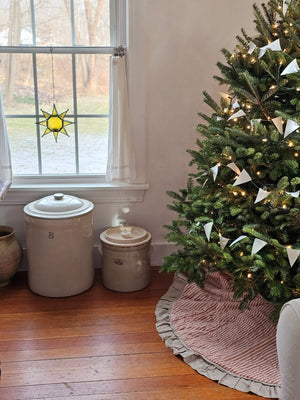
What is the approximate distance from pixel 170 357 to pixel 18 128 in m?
1.77

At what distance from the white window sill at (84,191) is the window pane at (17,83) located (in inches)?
19.8

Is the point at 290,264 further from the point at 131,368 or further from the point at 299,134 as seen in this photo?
the point at 131,368

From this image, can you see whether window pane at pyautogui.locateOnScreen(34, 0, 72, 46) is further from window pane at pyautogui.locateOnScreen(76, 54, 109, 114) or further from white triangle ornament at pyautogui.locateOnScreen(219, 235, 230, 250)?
white triangle ornament at pyautogui.locateOnScreen(219, 235, 230, 250)

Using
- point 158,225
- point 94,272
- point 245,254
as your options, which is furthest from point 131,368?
point 158,225

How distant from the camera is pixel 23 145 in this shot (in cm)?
305

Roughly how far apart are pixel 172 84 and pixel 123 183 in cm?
73

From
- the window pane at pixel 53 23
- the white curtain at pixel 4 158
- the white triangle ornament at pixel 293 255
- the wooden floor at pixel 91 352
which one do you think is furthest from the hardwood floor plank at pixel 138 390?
the window pane at pixel 53 23

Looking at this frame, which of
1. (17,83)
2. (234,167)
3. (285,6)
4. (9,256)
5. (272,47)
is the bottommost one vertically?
(9,256)

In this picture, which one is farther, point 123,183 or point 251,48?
point 123,183

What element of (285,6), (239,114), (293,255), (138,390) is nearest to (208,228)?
(293,255)

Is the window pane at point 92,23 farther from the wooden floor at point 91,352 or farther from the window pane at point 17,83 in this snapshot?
the wooden floor at point 91,352

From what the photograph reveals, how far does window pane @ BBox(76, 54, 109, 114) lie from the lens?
116 inches

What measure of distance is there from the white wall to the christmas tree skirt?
0.66 meters

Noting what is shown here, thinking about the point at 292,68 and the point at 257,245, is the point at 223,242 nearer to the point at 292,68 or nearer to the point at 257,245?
the point at 257,245
